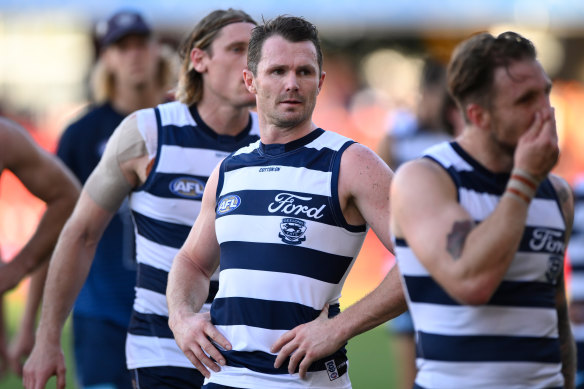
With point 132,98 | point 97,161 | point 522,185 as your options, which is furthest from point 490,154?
point 132,98

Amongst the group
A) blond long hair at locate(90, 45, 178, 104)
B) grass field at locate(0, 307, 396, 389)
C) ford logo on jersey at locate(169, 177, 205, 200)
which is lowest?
grass field at locate(0, 307, 396, 389)

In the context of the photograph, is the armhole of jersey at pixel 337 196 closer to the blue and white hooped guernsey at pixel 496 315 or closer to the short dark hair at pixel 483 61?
the blue and white hooped guernsey at pixel 496 315

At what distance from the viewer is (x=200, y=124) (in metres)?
4.99

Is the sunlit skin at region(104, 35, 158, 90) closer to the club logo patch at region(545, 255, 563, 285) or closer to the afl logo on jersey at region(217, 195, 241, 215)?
the afl logo on jersey at region(217, 195, 241, 215)

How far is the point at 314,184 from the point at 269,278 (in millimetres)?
399

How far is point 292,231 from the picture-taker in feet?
12.5

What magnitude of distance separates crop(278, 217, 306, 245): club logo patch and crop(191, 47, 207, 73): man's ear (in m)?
1.54

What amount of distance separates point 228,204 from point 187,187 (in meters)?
0.84

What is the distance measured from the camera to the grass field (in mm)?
9297

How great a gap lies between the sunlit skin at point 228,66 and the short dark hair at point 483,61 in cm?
178

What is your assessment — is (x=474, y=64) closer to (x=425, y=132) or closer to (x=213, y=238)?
(x=213, y=238)

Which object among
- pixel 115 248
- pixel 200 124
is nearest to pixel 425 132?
pixel 115 248

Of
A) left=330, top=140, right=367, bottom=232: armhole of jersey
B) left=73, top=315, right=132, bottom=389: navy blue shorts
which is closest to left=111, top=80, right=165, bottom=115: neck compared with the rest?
left=73, top=315, right=132, bottom=389: navy blue shorts

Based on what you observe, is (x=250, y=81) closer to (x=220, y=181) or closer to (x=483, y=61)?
(x=220, y=181)
